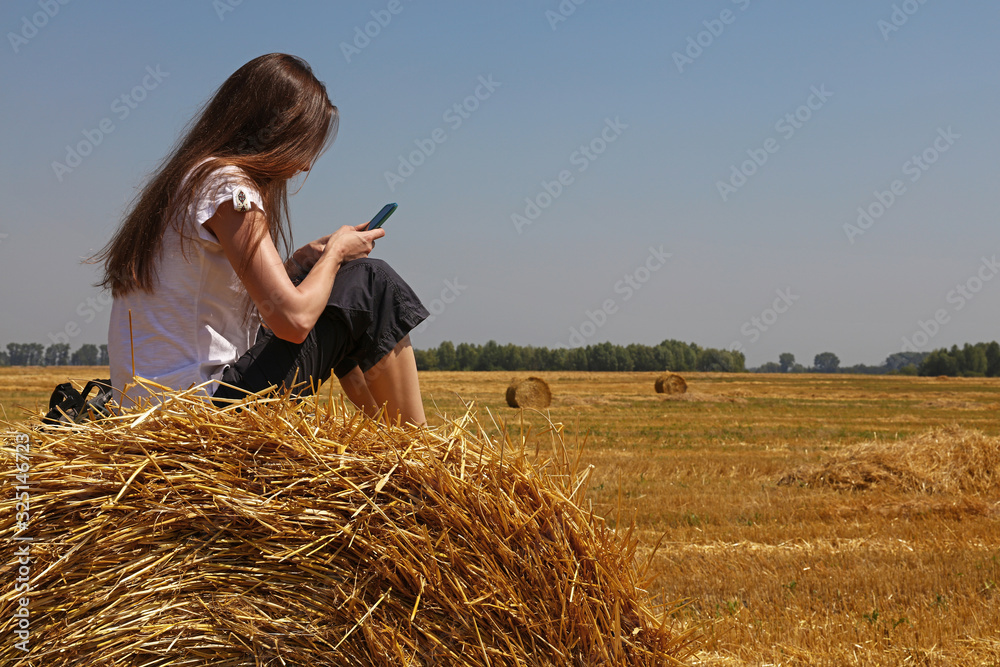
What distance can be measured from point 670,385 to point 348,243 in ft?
108

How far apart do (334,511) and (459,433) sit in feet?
1.37

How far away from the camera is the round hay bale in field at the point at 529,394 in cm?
2569

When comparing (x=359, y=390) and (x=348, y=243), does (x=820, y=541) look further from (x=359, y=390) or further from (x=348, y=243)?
(x=348, y=243)

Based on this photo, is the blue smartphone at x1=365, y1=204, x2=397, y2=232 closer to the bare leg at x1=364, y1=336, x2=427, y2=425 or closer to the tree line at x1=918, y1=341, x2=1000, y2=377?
the bare leg at x1=364, y1=336, x2=427, y2=425

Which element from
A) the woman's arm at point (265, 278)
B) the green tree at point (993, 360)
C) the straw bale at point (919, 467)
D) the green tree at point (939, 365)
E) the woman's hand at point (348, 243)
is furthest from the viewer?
the green tree at point (939, 365)

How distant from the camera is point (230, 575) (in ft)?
6.80

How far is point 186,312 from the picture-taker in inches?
101

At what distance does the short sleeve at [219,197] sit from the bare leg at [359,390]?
0.71m

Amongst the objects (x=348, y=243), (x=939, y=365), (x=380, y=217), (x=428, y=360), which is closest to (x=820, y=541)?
(x=380, y=217)

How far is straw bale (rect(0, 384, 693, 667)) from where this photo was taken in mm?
2020

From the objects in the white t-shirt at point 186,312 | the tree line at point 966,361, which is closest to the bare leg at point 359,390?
the white t-shirt at point 186,312

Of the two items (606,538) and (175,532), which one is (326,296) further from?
(606,538)

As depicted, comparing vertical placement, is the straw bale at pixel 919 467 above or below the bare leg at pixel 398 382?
below

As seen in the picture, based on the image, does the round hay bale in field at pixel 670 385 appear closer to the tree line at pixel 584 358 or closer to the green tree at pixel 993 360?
the tree line at pixel 584 358
